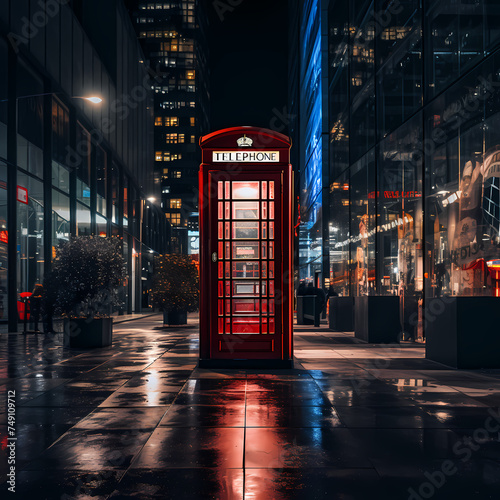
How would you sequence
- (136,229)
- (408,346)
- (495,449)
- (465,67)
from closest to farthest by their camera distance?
(495,449)
(465,67)
(408,346)
(136,229)

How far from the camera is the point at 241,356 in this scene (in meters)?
9.27

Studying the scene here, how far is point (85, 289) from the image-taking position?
509 inches

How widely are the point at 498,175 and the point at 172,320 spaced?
14.1 metres

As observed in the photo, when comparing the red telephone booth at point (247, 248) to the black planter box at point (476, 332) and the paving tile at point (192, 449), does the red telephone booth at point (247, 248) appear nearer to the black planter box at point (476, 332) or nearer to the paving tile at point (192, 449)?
the black planter box at point (476, 332)

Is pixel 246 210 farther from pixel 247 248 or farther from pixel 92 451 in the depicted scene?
pixel 92 451

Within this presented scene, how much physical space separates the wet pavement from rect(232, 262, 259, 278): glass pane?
1.60 m

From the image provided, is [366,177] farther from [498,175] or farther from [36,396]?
[36,396]

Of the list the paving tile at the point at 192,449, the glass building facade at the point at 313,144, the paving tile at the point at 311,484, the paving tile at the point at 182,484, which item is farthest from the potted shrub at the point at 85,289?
the glass building facade at the point at 313,144

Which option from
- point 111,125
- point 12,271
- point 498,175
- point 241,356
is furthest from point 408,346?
point 111,125

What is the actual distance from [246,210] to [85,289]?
5644mm

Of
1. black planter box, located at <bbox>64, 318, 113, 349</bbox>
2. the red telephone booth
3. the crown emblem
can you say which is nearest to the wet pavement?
the red telephone booth

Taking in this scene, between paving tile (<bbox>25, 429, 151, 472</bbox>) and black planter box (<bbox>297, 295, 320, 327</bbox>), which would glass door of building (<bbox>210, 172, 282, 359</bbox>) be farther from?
black planter box (<bbox>297, 295, 320, 327</bbox>)

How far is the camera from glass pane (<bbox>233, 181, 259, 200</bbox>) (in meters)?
9.12

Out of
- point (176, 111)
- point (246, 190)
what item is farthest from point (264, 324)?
point (176, 111)
